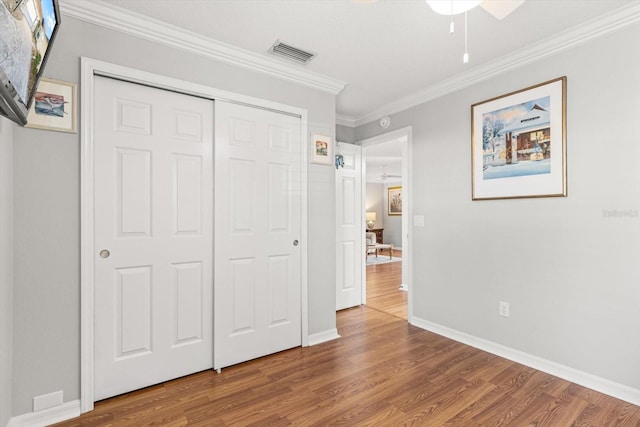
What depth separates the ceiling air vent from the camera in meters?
2.41

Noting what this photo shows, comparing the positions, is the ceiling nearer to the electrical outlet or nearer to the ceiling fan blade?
the ceiling fan blade

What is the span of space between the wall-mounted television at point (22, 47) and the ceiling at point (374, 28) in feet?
3.05

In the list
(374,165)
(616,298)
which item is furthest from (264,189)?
(374,165)

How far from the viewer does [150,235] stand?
216 centimetres

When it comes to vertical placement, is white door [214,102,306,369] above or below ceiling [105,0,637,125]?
below

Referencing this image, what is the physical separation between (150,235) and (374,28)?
2089 millimetres

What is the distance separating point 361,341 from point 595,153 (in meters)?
2.35

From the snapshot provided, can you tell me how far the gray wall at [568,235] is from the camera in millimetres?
2045

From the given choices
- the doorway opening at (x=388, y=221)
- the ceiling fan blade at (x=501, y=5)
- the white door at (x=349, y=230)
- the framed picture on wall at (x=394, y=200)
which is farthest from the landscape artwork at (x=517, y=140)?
the framed picture on wall at (x=394, y=200)

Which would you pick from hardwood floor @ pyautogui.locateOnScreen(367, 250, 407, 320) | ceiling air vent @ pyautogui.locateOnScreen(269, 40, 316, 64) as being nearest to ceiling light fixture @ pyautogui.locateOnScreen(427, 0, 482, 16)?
ceiling air vent @ pyautogui.locateOnScreen(269, 40, 316, 64)

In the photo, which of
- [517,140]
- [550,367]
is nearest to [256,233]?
[517,140]

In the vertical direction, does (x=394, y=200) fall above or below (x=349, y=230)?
above

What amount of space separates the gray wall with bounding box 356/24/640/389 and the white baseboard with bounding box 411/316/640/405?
4 centimetres

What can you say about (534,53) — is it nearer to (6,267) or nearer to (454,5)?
(454,5)
